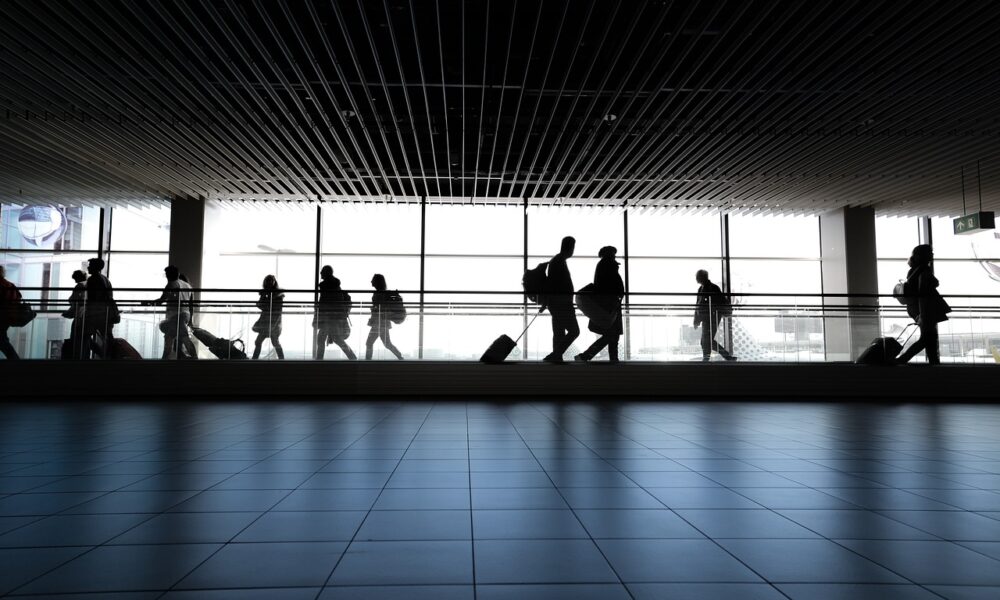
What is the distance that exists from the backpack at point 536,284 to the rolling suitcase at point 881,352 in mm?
4521

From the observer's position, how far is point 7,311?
8617 millimetres

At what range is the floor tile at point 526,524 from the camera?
7.30ft

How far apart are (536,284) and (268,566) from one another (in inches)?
285

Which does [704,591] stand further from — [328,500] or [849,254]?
[849,254]

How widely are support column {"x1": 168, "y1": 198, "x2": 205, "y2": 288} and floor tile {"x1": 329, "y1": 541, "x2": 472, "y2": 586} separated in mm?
12950

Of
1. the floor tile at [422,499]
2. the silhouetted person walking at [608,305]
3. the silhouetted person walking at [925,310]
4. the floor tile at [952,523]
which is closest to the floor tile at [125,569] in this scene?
the floor tile at [422,499]

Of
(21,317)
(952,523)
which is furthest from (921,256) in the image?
(21,317)

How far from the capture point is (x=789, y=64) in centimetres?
702

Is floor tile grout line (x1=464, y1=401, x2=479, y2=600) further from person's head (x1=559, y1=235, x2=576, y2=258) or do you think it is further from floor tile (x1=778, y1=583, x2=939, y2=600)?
person's head (x1=559, y1=235, x2=576, y2=258)

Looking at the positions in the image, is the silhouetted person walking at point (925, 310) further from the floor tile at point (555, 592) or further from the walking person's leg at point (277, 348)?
the floor tile at point (555, 592)

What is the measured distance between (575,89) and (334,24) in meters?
2.95

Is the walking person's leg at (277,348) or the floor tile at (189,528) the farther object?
the walking person's leg at (277,348)

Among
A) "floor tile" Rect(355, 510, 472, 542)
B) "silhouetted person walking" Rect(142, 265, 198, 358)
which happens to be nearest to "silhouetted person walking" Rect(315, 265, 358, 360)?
"silhouetted person walking" Rect(142, 265, 198, 358)

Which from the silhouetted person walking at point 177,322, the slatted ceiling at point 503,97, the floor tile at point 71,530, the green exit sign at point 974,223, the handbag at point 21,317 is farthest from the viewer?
the green exit sign at point 974,223
